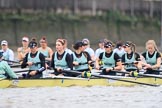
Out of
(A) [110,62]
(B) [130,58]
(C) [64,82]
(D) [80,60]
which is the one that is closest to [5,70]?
(C) [64,82]

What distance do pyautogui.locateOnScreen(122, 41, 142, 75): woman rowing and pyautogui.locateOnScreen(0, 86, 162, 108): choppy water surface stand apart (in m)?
1.52

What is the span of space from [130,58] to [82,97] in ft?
12.1

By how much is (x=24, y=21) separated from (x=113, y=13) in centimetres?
668

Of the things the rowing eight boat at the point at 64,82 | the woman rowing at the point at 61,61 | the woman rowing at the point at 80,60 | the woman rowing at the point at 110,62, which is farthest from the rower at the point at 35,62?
the woman rowing at the point at 110,62

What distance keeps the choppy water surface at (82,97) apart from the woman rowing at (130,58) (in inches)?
60.0

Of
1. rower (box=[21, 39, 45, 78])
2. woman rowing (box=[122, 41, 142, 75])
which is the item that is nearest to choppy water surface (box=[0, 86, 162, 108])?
rower (box=[21, 39, 45, 78])

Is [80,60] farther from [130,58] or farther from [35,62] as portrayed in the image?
[130,58]

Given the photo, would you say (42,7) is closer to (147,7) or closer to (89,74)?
(147,7)

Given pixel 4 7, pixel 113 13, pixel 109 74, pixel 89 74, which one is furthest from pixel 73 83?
pixel 113 13

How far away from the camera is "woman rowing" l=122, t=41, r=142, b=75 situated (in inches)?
666

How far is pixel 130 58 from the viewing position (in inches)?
675

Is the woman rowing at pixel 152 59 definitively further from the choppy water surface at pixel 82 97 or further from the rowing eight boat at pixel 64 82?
the choppy water surface at pixel 82 97

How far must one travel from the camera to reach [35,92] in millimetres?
14414

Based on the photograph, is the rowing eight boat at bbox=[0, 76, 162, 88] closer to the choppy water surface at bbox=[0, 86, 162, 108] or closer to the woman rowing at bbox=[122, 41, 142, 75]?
the choppy water surface at bbox=[0, 86, 162, 108]
